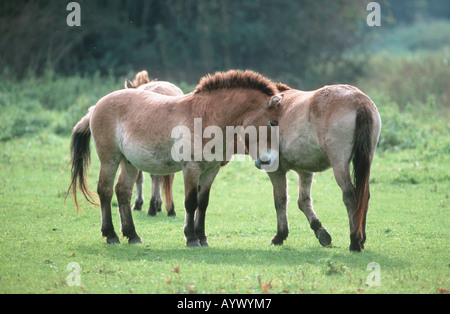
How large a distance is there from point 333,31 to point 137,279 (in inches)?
970

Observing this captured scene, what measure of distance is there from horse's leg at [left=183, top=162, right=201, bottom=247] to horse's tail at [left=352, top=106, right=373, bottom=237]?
6.71 feet

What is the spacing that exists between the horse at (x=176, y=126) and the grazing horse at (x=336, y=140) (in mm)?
321

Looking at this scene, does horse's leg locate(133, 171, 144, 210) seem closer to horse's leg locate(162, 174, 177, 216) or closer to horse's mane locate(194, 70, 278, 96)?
horse's leg locate(162, 174, 177, 216)

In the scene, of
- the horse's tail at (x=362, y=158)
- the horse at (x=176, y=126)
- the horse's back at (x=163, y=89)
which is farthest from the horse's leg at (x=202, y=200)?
the horse's back at (x=163, y=89)

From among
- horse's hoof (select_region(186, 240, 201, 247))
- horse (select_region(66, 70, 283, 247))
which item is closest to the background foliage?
horse (select_region(66, 70, 283, 247))

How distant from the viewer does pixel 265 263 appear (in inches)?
267

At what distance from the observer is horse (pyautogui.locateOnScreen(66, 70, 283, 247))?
7695mm

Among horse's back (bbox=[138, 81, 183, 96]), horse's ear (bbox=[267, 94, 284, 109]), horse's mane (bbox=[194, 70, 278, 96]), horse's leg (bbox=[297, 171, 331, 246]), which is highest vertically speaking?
horse's mane (bbox=[194, 70, 278, 96])

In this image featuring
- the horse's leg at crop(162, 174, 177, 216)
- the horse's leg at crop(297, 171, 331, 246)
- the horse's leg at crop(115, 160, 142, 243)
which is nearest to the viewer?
the horse's leg at crop(297, 171, 331, 246)

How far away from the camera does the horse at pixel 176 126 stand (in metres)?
7.70

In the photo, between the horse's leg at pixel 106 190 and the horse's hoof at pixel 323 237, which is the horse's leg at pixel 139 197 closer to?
the horse's leg at pixel 106 190

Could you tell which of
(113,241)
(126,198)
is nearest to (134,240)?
(113,241)

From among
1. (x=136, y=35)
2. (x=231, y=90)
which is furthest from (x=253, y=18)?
(x=231, y=90)

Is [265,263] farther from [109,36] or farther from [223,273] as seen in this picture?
[109,36]
